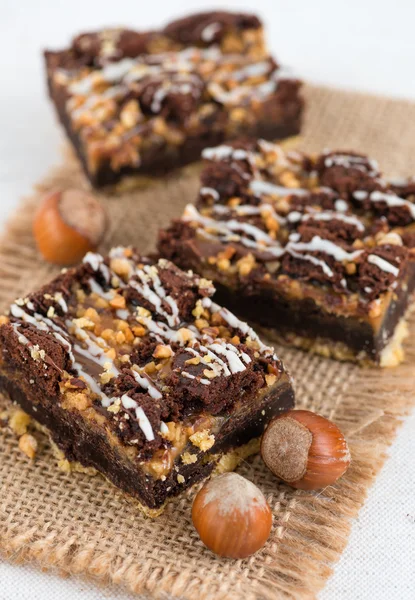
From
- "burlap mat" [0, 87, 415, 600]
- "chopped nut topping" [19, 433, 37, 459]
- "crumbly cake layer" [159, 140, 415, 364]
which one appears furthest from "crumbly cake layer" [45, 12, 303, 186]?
"chopped nut topping" [19, 433, 37, 459]

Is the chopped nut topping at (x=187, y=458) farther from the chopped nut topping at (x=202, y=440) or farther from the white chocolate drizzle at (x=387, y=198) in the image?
the white chocolate drizzle at (x=387, y=198)

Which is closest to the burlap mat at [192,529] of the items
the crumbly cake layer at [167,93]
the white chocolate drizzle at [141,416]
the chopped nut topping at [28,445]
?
the chopped nut topping at [28,445]

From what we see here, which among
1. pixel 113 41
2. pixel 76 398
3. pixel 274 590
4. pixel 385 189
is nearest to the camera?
pixel 274 590

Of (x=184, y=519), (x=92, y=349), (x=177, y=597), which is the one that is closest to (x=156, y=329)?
(x=92, y=349)

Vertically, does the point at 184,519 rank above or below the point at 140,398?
below

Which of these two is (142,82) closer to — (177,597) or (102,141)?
(102,141)

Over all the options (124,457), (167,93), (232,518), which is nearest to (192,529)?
(232,518)

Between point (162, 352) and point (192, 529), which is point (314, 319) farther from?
point (192, 529)
